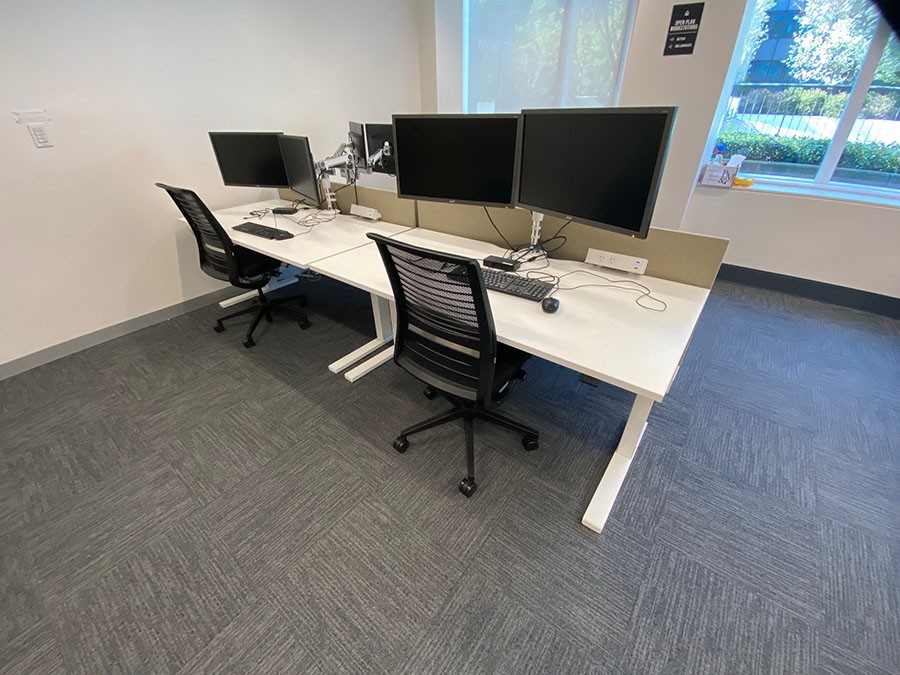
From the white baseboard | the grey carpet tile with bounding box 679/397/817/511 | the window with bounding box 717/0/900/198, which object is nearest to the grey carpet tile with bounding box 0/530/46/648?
the white baseboard

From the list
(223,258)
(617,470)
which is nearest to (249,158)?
(223,258)

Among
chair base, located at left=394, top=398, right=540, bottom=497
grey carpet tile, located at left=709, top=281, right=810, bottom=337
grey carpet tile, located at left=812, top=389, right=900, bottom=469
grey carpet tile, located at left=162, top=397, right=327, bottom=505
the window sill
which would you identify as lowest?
grey carpet tile, located at left=162, top=397, right=327, bottom=505

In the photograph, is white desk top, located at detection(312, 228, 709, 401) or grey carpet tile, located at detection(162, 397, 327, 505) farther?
grey carpet tile, located at detection(162, 397, 327, 505)

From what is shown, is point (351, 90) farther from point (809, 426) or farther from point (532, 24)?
point (809, 426)

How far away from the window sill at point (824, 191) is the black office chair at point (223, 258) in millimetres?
3628

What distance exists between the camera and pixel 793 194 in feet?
9.55

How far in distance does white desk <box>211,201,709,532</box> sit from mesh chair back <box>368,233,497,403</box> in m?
Answer: 0.11

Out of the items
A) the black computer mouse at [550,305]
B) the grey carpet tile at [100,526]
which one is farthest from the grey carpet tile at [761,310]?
the grey carpet tile at [100,526]

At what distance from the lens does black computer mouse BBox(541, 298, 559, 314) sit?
1368 millimetres

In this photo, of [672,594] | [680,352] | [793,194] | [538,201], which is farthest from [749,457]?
[793,194]

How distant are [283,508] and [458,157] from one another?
1.69 m

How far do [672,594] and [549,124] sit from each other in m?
1.70

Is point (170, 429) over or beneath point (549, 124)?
beneath

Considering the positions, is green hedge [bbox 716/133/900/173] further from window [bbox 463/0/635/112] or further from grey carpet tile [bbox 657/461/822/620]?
grey carpet tile [bbox 657/461/822/620]
